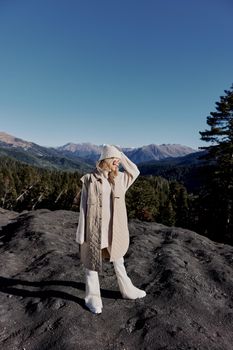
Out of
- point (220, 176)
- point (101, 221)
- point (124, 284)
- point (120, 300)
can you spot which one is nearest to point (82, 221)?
point (101, 221)

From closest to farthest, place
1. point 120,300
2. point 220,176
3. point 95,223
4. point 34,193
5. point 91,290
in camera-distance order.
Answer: point 95,223 → point 91,290 → point 120,300 → point 220,176 → point 34,193

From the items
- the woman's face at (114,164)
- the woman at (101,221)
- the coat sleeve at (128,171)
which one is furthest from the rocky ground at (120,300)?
the woman's face at (114,164)

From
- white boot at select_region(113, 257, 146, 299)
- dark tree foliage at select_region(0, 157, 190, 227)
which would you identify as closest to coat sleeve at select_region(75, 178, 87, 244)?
white boot at select_region(113, 257, 146, 299)

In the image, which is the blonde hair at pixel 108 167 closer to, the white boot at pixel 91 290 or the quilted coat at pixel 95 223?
the quilted coat at pixel 95 223

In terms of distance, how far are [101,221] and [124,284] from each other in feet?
5.01

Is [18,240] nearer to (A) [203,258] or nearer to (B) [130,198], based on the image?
(A) [203,258]

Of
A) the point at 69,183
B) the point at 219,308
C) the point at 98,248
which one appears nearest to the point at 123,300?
the point at 98,248

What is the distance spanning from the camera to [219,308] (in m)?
6.84

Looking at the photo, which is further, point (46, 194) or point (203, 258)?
point (46, 194)

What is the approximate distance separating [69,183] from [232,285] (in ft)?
238

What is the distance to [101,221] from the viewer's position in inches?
246

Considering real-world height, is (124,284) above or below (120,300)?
above

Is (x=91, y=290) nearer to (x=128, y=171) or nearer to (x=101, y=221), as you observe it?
(x=101, y=221)

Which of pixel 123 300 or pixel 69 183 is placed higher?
pixel 123 300
